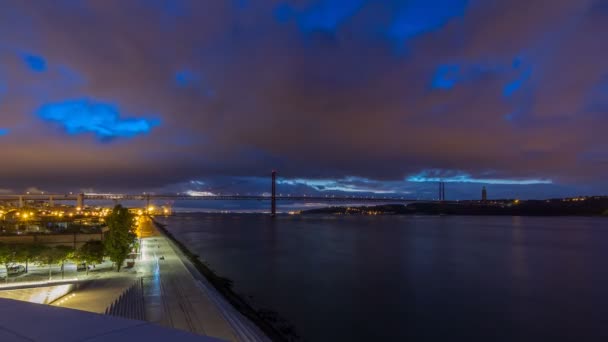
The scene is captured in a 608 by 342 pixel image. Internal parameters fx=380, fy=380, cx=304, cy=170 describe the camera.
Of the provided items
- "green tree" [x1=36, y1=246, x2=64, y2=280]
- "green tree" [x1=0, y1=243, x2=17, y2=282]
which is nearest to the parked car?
"green tree" [x1=0, y1=243, x2=17, y2=282]

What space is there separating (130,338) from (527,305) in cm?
1439

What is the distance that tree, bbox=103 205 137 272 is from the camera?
1227cm

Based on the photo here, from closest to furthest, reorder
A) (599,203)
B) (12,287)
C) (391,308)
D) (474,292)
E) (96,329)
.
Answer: (96,329) → (12,287) → (391,308) → (474,292) → (599,203)

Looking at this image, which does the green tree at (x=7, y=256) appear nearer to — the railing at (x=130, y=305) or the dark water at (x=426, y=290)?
the railing at (x=130, y=305)

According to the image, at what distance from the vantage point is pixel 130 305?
798cm

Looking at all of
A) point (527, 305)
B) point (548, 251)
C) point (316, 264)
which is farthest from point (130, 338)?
point (548, 251)

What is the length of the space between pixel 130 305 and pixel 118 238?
5.34 m

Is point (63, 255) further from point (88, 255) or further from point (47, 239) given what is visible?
point (47, 239)

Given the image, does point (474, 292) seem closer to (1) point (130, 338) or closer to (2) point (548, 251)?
(1) point (130, 338)

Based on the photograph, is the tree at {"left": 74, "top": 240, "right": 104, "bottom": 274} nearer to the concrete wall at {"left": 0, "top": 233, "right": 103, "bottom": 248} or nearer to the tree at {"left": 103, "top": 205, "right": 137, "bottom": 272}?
the tree at {"left": 103, "top": 205, "right": 137, "bottom": 272}

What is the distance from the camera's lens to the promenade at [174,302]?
260 inches

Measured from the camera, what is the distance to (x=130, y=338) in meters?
1.91

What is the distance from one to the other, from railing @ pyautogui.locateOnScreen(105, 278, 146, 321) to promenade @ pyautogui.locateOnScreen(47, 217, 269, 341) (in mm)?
113

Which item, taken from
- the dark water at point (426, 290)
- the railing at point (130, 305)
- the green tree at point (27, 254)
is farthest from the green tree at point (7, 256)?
the dark water at point (426, 290)
